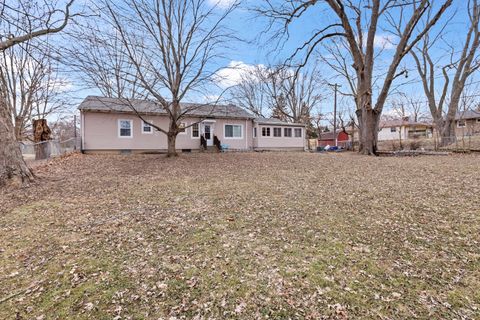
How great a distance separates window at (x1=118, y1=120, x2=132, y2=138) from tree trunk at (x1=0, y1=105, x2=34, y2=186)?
980cm

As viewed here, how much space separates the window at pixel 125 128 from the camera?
1620 cm

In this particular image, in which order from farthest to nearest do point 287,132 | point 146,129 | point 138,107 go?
point 287,132 < point 138,107 < point 146,129

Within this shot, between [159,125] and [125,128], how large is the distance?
2155 millimetres

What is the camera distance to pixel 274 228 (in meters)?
3.93

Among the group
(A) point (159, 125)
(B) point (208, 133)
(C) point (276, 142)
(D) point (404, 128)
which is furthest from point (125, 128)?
(D) point (404, 128)

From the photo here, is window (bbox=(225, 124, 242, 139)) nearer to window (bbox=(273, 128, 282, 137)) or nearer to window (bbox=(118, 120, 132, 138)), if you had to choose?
window (bbox=(273, 128, 282, 137))

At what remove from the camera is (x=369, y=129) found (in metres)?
15.3

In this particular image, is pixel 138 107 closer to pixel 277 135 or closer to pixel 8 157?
pixel 8 157

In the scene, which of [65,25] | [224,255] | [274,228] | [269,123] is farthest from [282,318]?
[269,123]

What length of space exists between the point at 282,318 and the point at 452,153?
16.9 meters

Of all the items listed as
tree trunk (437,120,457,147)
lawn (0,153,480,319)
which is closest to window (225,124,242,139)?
lawn (0,153,480,319)

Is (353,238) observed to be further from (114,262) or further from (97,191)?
(97,191)

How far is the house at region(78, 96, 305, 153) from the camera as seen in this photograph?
15.4m

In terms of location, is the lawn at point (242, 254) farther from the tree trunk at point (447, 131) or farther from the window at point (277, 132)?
the window at point (277, 132)
